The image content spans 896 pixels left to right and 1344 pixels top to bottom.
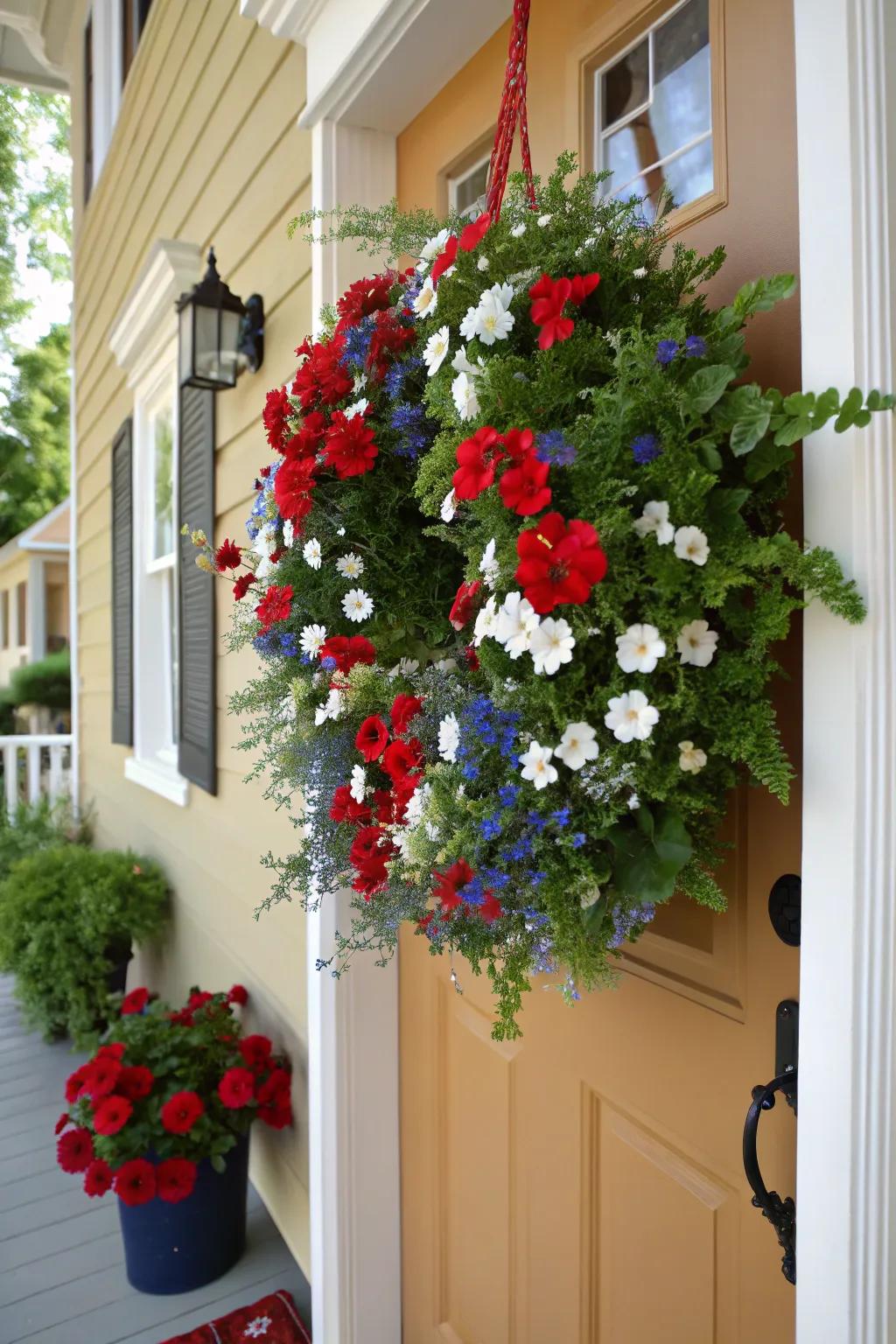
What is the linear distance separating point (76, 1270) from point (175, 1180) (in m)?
0.48

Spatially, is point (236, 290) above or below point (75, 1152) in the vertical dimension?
above

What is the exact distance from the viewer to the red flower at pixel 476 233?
2.89 ft

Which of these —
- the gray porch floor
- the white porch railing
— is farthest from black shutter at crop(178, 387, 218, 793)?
the white porch railing

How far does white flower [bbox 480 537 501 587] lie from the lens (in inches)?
30.9

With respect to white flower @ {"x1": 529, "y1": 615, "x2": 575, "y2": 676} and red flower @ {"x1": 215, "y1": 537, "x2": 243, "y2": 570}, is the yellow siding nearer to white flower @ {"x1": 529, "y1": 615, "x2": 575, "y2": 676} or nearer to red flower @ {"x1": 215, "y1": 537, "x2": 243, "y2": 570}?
red flower @ {"x1": 215, "y1": 537, "x2": 243, "y2": 570}

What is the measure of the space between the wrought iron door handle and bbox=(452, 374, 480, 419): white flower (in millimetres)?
771

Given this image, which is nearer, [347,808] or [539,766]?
[539,766]

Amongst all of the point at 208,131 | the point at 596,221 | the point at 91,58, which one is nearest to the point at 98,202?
the point at 91,58

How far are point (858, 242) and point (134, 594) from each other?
335 centimetres

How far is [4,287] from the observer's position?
1302 centimetres

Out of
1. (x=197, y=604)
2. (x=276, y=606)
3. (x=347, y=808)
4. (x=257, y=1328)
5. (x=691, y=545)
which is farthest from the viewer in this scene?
(x=197, y=604)

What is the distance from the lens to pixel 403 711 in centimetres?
94

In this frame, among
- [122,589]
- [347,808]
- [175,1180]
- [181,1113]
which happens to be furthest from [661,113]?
[122,589]

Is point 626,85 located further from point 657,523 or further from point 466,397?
point 657,523
